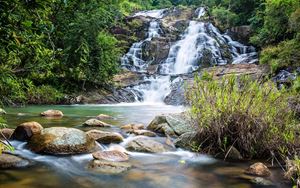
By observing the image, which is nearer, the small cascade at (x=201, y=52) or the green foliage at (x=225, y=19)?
the small cascade at (x=201, y=52)

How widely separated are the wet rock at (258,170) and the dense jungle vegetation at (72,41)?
329cm

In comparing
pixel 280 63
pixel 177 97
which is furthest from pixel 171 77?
pixel 280 63

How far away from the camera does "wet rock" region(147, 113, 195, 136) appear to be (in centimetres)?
874

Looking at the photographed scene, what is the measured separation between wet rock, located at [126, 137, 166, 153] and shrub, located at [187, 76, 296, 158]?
1.09 metres

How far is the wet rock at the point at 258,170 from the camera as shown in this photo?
18.3ft

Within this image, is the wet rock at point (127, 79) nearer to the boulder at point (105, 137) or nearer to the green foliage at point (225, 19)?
the green foliage at point (225, 19)

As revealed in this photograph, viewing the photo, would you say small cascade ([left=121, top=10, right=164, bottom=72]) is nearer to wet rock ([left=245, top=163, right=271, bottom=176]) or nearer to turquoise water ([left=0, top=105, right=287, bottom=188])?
turquoise water ([left=0, top=105, right=287, bottom=188])

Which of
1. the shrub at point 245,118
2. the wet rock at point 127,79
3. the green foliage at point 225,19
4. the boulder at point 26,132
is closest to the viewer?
the shrub at point 245,118

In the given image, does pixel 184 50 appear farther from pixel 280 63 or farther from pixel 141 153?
pixel 141 153

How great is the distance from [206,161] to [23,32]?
433 cm

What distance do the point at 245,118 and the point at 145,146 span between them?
85.5 inches

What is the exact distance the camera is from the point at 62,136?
22.6 ft

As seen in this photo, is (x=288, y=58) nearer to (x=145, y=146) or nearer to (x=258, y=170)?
(x=145, y=146)

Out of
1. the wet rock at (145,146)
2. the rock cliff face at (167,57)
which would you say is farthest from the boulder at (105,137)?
the rock cliff face at (167,57)
